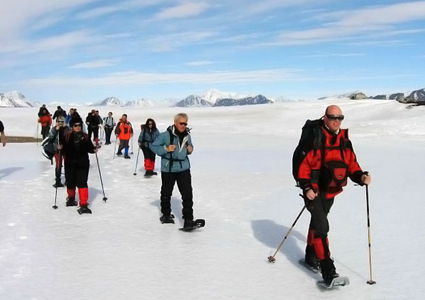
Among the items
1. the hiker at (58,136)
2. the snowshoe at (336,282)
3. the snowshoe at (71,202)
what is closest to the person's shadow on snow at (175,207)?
the snowshoe at (71,202)

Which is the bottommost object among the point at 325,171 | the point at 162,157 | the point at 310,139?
the point at 162,157

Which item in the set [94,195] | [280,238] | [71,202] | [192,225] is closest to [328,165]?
[280,238]

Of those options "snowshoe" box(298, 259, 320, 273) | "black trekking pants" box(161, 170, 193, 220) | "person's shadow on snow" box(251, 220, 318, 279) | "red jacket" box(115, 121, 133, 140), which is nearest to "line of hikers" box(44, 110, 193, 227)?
"black trekking pants" box(161, 170, 193, 220)

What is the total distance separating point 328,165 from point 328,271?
1.24m

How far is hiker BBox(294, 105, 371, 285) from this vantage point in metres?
5.52

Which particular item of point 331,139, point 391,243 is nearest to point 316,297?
point 331,139

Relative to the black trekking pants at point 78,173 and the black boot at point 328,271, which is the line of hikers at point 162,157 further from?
the black boot at point 328,271

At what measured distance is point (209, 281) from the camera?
599 centimetres

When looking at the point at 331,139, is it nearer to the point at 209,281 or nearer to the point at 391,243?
the point at 209,281

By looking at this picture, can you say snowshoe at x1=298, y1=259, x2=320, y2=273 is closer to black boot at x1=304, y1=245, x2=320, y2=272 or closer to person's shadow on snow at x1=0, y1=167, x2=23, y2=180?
black boot at x1=304, y1=245, x2=320, y2=272

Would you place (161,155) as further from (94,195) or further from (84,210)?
(94,195)

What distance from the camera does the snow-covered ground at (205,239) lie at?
5.80 metres

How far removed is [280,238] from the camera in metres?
7.98

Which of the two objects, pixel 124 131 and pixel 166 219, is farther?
pixel 124 131
